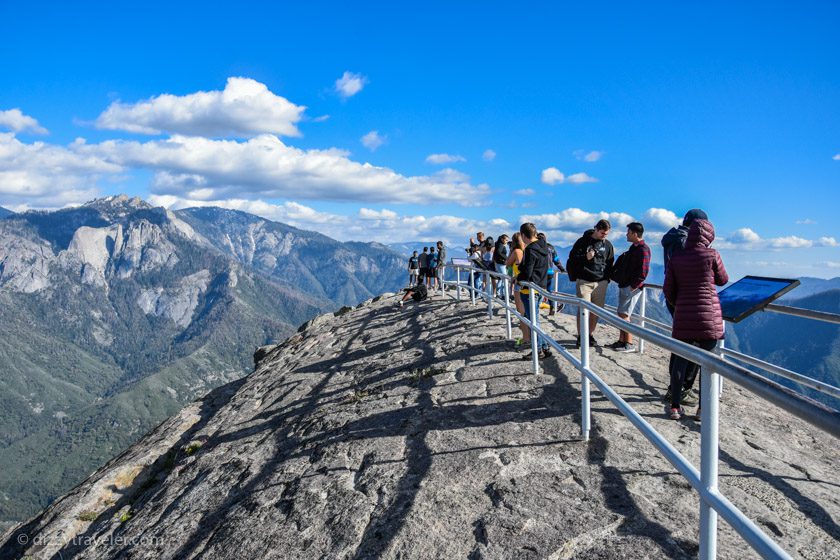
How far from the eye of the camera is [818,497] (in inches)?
186

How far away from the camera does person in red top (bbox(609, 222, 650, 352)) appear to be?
9.59 meters

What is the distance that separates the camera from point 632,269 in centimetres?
965

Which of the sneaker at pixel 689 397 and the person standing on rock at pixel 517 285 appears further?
the person standing on rock at pixel 517 285

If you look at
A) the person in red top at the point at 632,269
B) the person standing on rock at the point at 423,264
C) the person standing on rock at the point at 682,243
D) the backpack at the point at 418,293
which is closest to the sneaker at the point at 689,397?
the person standing on rock at the point at 682,243

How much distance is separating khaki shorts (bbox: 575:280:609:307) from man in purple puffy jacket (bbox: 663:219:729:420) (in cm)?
398

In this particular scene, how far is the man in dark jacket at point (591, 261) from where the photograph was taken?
34.5 ft

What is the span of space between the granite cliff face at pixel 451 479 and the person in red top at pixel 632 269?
1.12 m

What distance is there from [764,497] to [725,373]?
2.96 m

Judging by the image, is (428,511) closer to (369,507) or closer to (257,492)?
(369,507)

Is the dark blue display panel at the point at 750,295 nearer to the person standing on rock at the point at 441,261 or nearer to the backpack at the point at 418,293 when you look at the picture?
the backpack at the point at 418,293

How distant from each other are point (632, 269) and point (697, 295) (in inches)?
127

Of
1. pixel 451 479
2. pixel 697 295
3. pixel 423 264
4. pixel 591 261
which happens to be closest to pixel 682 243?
pixel 697 295

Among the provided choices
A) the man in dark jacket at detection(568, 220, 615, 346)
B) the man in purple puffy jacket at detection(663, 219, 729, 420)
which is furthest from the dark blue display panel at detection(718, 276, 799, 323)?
the man in dark jacket at detection(568, 220, 615, 346)

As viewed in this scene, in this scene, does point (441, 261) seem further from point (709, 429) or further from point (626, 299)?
point (709, 429)
